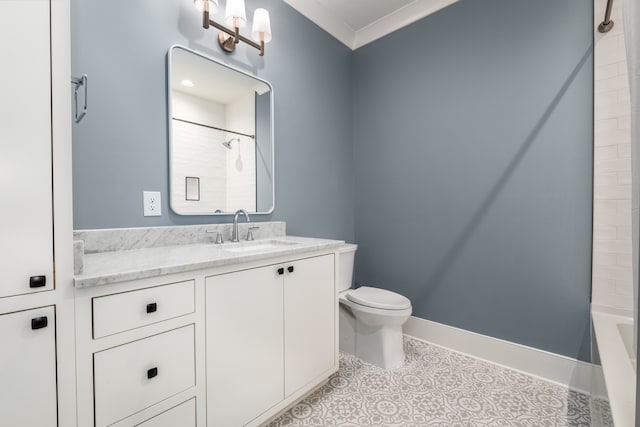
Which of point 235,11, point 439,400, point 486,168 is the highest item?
point 235,11

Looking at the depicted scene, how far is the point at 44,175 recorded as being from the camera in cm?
74

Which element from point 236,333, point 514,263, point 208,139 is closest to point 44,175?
point 236,333

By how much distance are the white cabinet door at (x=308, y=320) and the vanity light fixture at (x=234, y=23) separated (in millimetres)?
1345

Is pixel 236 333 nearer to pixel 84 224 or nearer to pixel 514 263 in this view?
pixel 84 224

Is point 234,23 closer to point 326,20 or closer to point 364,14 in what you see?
point 326,20

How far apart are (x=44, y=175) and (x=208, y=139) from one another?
987 mm

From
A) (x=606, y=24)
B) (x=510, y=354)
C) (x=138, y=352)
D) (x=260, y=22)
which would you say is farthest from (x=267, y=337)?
(x=606, y=24)

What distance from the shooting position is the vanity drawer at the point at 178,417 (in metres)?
0.93

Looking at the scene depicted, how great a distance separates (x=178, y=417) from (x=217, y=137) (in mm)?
1380

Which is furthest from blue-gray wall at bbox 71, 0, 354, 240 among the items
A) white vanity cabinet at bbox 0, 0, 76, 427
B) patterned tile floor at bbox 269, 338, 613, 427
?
patterned tile floor at bbox 269, 338, 613, 427

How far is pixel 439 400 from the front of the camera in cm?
157

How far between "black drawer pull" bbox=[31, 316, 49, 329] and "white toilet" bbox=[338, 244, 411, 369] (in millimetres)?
1552

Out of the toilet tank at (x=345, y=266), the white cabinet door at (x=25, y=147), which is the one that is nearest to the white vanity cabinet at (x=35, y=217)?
the white cabinet door at (x=25, y=147)

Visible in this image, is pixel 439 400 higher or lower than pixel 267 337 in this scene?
lower
